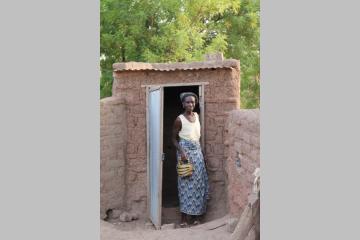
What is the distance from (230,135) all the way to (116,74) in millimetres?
2135

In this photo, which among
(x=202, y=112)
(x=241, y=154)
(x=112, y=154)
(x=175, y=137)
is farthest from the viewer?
(x=112, y=154)

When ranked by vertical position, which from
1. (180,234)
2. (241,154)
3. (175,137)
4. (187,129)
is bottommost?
(180,234)

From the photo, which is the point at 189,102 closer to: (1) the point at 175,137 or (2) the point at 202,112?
(2) the point at 202,112

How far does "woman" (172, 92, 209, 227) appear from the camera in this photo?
730cm

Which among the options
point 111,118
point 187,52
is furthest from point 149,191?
point 187,52

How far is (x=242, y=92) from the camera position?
1528 centimetres

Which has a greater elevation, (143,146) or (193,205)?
(143,146)

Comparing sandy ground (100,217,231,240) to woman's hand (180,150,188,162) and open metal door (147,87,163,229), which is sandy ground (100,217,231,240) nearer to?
open metal door (147,87,163,229)

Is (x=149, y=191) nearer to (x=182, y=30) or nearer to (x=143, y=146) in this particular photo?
(x=143, y=146)

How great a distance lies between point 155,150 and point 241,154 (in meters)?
1.66

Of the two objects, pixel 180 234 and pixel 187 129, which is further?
pixel 187 129

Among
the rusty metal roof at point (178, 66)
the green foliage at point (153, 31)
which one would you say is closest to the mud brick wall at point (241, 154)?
the rusty metal roof at point (178, 66)

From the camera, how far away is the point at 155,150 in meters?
7.46

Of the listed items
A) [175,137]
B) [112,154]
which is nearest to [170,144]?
[112,154]
